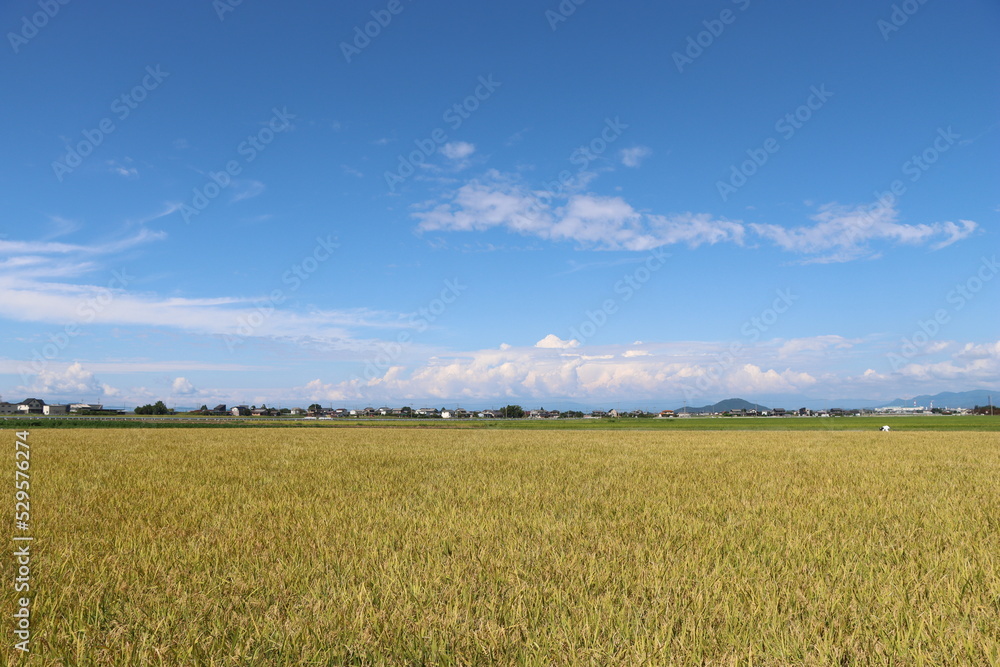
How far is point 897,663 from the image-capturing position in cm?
362

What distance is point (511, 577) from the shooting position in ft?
16.7

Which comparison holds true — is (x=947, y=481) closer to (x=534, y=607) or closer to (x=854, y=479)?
(x=854, y=479)

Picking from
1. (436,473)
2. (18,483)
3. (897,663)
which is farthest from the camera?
(436,473)

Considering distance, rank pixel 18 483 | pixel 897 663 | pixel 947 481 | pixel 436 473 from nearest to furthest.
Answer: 1. pixel 897 663
2. pixel 18 483
3. pixel 947 481
4. pixel 436 473

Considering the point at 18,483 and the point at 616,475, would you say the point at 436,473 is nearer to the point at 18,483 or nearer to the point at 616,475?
the point at 616,475

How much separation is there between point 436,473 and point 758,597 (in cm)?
984

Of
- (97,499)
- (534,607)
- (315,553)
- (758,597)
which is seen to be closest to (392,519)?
(315,553)

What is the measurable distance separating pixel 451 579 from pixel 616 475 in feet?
28.4

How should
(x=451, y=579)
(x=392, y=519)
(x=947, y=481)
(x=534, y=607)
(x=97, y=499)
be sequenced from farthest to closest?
(x=947, y=481) → (x=97, y=499) → (x=392, y=519) → (x=451, y=579) → (x=534, y=607)

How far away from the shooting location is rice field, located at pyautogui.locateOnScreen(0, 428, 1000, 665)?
3770mm

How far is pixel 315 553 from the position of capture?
6023mm

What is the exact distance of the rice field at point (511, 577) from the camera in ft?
12.4

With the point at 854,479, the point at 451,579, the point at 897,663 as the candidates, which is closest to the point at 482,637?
the point at 451,579

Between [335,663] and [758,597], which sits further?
[758,597]
